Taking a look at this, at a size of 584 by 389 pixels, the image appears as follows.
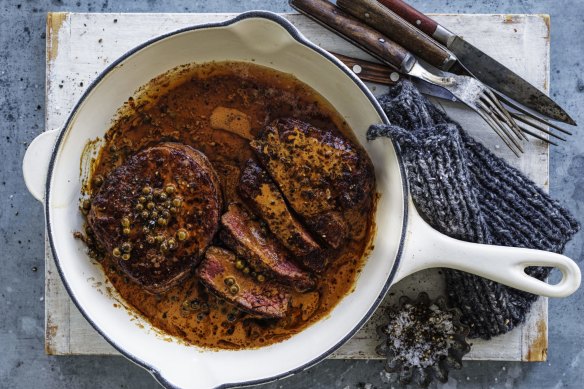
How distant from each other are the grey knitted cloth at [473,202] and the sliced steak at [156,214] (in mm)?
678

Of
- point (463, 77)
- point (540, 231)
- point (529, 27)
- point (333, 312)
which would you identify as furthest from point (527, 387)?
point (529, 27)

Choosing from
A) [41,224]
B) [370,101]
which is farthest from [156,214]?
[370,101]

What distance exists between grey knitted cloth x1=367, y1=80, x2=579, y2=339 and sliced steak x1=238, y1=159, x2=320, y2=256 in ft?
1.36

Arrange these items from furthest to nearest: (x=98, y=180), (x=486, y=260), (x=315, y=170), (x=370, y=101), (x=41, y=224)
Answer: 1. (x=41, y=224)
2. (x=98, y=180)
3. (x=315, y=170)
4. (x=370, y=101)
5. (x=486, y=260)

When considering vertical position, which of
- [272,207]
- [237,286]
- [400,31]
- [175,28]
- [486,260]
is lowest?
[237,286]

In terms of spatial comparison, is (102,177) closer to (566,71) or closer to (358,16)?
(358,16)

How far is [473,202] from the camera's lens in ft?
7.38

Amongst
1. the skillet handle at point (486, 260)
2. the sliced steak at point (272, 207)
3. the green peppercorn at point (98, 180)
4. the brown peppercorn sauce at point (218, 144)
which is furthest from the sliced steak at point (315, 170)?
the green peppercorn at point (98, 180)

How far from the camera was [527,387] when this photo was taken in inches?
103

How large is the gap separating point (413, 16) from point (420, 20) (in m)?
0.03

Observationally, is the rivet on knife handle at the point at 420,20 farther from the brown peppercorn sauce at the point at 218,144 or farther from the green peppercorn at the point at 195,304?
the green peppercorn at the point at 195,304

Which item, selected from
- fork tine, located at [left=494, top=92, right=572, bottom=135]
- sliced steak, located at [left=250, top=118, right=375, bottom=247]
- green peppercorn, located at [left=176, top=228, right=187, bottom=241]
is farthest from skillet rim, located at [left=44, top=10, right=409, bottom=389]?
fork tine, located at [left=494, top=92, right=572, bottom=135]

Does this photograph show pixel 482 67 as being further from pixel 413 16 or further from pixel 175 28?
pixel 175 28

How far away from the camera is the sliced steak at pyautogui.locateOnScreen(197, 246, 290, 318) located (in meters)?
2.28
